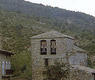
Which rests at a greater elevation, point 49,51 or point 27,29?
point 27,29

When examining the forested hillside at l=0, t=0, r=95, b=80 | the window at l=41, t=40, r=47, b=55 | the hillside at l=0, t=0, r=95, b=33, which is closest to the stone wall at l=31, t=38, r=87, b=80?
the window at l=41, t=40, r=47, b=55

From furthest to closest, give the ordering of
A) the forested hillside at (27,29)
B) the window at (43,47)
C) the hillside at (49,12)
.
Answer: the hillside at (49,12) → the forested hillside at (27,29) → the window at (43,47)

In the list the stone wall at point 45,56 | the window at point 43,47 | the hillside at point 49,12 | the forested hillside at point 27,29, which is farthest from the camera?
the hillside at point 49,12

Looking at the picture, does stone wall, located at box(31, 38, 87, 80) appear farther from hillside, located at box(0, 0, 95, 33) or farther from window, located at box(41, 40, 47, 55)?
hillside, located at box(0, 0, 95, 33)

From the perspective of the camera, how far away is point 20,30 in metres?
66.3

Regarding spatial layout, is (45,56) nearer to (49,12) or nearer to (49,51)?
(49,51)

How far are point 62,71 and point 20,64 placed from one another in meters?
9.45

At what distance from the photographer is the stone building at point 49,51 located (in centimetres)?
3531

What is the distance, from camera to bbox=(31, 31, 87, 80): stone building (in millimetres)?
35312

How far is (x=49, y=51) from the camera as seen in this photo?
36188 mm

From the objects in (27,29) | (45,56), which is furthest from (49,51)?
(27,29)

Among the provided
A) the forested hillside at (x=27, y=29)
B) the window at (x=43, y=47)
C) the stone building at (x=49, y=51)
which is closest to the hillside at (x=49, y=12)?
the forested hillside at (x=27, y=29)

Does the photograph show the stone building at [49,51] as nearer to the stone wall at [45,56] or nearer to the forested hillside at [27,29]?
the stone wall at [45,56]

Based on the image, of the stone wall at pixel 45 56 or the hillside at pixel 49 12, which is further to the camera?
the hillside at pixel 49 12
